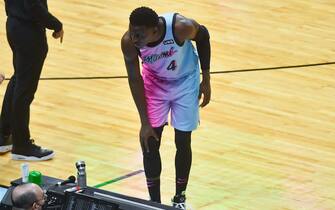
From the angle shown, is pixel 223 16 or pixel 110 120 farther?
pixel 223 16

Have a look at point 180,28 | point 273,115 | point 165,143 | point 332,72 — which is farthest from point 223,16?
point 180,28

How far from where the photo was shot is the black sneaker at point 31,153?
762cm

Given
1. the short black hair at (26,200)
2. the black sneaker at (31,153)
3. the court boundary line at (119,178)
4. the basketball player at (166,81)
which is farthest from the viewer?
the black sneaker at (31,153)

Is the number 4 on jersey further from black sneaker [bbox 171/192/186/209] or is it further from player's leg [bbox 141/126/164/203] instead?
black sneaker [bbox 171/192/186/209]

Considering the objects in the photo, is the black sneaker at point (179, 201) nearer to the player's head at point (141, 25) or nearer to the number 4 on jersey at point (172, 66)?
the number 4 on jersey at point (172, 66)

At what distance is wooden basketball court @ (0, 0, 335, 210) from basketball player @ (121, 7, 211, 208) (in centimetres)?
43

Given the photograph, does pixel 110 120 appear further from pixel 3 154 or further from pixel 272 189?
pixel 272 189

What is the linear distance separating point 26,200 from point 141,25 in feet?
5.11

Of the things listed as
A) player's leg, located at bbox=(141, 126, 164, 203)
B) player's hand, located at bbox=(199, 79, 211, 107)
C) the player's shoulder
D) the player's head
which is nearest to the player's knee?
player's leg, located at bbox=(141, 126, 164, 203)

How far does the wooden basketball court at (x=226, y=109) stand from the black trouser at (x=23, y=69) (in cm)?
30

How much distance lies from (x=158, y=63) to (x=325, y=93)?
3178 mm

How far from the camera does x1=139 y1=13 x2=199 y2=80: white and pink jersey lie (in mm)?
6281

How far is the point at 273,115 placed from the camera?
8609 mm

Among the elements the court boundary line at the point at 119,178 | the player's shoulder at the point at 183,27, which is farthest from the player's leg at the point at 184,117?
the court boundary line at the point at 119,178
